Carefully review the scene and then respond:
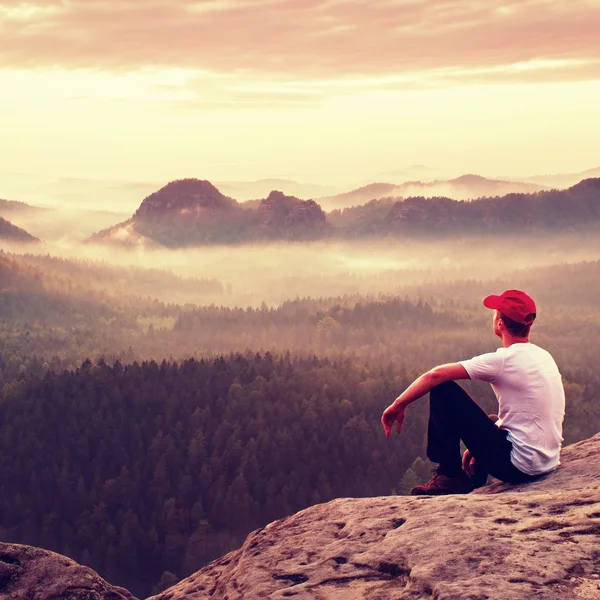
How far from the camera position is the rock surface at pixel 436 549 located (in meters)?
15.1

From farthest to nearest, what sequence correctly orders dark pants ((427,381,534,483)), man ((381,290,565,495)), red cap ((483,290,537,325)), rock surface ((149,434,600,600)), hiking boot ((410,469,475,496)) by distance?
hiking boot ((410,469,475,496)) → dark pants ((427,381,534,483)) → man ((381,290,565,495)) → red cap ((483,290,537,325)) → rock surface ((149,434,600,600))

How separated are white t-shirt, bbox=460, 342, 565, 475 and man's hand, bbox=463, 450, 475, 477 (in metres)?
1.18

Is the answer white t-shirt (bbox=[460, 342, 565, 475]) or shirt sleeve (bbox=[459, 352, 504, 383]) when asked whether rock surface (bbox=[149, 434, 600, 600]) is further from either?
shirt sleeve (bbox=[459, 352, 504, 383])

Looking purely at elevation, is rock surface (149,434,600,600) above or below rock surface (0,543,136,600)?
above

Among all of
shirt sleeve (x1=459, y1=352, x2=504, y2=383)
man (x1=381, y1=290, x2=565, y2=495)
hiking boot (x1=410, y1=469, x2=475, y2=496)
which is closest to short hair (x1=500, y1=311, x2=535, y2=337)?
man (x1=381, y1=290, x2=565, y2=495)

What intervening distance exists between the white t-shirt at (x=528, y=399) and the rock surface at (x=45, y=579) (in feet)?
33.8

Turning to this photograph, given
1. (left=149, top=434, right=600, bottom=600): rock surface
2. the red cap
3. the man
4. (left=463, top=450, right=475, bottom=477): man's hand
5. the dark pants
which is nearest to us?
(left=149, top=434, right=600, bottom=600): rock surface

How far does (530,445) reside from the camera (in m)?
20.6

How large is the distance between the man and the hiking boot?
23 mm

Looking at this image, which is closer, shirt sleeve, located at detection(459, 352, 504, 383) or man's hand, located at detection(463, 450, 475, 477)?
shirt sleeve, located at detection(459, 352, 504, 383)

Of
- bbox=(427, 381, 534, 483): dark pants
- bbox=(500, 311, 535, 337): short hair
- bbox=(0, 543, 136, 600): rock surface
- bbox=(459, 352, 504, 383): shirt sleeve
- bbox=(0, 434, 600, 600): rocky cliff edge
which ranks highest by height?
bbox=(500, 311, 535, 337): short hair

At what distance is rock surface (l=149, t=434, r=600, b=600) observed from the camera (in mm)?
15062

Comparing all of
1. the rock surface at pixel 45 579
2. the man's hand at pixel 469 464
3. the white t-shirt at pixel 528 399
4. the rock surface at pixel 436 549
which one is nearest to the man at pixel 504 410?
the white t-shirt at pixel 528 399

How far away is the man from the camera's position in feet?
66.3
